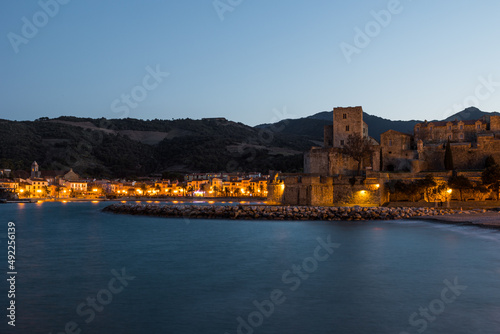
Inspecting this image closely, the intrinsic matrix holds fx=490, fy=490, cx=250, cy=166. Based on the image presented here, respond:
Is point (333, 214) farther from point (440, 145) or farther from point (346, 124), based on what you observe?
point (440, 145)

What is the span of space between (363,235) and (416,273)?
8.31 meters

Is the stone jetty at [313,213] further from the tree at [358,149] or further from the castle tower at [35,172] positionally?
the castle tower at [35,172]

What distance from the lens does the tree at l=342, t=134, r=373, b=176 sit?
37750mm

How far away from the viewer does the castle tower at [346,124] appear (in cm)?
4041

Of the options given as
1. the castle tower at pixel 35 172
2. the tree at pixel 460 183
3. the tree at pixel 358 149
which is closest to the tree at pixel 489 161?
the tree at pixel 460 183

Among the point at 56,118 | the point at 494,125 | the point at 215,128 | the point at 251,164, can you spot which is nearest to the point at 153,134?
the point at 215,128

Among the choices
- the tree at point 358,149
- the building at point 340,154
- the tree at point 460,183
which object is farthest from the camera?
the building at point 340,154

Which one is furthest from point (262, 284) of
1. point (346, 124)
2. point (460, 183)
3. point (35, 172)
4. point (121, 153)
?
point (121, 153)

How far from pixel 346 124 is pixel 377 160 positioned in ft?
13.2

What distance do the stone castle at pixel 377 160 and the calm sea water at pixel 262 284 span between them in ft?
46.1

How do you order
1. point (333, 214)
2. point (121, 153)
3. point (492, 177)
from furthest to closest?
point (121, 153), point (492, 177), point (333, 214)

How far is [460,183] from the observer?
32469mm

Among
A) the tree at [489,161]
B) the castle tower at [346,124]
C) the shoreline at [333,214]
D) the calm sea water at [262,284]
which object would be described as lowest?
the calm sea water at [262,284]

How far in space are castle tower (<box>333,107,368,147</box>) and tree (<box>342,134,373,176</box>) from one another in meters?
1.69
